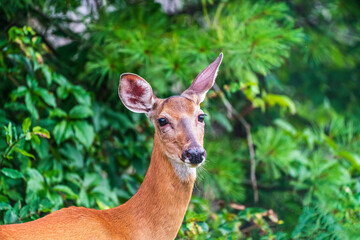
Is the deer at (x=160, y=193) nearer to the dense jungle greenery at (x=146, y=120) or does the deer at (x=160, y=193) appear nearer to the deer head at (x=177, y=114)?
the deer head at (x=177, y=114)

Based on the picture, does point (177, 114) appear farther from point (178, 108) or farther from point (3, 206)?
point (3, 206)

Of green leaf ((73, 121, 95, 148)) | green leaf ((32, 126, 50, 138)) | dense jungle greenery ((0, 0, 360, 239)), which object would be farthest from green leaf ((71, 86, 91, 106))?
green leaf ((32, 126, 50, 138))

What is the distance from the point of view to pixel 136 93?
1787 millimetres

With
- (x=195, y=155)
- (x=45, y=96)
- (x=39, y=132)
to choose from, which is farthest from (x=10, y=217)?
(x=195, y=155)

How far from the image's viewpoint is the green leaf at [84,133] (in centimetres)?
239

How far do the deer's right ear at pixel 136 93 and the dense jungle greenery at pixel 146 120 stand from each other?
0.33 m

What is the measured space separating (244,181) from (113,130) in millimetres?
1230

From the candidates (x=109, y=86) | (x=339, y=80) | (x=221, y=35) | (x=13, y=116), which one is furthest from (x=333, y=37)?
(x=13, y=116)

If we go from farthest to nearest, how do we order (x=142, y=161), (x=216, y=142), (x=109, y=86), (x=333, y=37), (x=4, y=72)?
(x=333, y=37) < (x=216, y=142) < (x=109, y=86) < (x=142, y=161) < (x=4, y=72)

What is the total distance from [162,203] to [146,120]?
127cm

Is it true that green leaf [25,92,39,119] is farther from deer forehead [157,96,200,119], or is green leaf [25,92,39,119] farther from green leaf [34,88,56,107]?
deer forehead [157,96,200,119]

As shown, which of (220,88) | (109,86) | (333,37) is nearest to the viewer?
(109,86)

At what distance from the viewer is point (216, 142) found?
138 inches

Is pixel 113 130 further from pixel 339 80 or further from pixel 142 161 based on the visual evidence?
pixel 339 80
